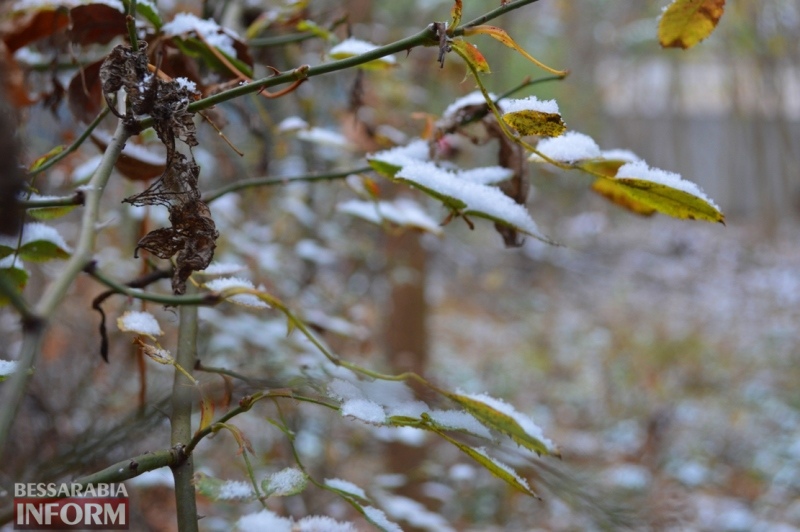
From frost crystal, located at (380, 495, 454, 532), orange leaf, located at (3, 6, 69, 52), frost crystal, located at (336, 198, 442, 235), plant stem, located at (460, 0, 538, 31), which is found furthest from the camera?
frost crystal, located at (380, 495, 454, 532)

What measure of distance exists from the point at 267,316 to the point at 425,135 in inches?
54.6

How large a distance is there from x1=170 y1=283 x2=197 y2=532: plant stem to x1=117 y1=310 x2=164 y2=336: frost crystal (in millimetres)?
44

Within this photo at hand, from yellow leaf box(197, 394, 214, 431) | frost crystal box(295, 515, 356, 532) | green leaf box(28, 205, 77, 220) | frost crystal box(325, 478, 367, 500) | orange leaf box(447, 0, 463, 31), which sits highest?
green leaf box(28, 205, 77, 220)

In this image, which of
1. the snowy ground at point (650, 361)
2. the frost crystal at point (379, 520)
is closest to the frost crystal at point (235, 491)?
the frost crystal at point (379, 520)

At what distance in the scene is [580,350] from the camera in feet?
17.7

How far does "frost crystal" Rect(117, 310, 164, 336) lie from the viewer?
537mm

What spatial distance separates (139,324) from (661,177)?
430mm

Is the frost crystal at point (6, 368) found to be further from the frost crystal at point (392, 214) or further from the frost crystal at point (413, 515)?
the frost crystal at point (413, 515)

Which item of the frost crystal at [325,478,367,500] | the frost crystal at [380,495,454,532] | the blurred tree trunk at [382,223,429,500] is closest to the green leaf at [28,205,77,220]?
the frost crystal at [325,478,367,500]

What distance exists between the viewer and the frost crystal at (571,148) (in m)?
0.57

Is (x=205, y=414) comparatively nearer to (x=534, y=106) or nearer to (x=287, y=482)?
(x=287, y=482)

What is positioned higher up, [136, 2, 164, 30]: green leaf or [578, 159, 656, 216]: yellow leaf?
[136, 2, 164, 30]: green leaf

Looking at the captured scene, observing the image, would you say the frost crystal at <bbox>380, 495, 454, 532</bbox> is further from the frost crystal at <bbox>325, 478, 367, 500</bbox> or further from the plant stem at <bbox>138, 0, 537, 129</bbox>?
the plant stem at <bbox>138, 0, 537, 129</bbox>

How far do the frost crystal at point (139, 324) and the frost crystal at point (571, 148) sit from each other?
35 centimetres
